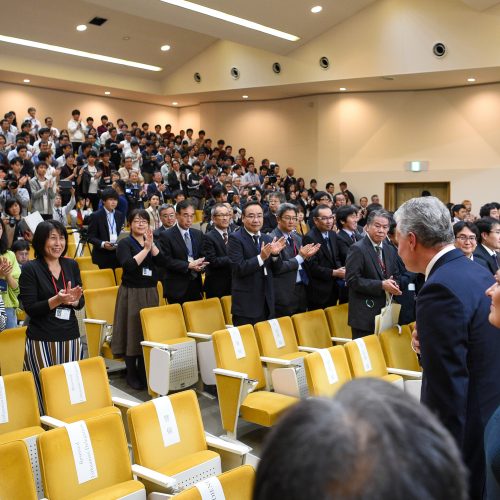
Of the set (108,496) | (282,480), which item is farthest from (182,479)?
(282,480)

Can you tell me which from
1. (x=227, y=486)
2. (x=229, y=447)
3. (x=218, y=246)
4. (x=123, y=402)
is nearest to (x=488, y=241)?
(x=218, y=246)

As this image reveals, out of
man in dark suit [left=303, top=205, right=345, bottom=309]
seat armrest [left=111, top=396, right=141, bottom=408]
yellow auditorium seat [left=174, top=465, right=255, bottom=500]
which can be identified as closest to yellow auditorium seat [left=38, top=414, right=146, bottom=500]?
yellow auditorium seat [left=174, top=465, right=255, bottom=500]

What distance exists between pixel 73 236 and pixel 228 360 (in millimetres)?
4509

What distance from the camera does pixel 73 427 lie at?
234 centimetres

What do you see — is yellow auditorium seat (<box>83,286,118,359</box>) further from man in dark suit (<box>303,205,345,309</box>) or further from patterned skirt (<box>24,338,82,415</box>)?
man in dark suit (<box>303,205,345,309</box>)

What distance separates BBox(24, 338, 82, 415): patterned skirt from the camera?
131 inches

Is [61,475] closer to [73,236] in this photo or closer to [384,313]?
[384,313]

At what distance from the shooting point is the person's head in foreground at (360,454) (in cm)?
49

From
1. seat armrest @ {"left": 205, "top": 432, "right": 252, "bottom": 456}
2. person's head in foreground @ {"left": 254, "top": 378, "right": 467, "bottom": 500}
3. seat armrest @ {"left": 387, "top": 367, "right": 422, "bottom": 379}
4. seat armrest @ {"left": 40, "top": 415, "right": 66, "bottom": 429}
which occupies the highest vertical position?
person's head in foreground @ {"left": 254, "top": 378, "right": 467, "bottom": 500}

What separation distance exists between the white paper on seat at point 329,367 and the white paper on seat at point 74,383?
1.40 m

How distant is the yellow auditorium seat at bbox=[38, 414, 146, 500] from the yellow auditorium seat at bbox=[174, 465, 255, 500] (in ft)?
1.29

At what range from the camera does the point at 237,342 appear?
148 inches

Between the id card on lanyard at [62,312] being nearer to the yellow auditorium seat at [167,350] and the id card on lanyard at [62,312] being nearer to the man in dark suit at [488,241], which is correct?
the yellow auditorium seat at [167,350]

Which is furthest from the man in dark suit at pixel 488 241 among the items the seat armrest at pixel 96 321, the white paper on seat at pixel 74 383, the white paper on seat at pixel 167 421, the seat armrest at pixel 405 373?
the white paper on seat at pixel 74 383
